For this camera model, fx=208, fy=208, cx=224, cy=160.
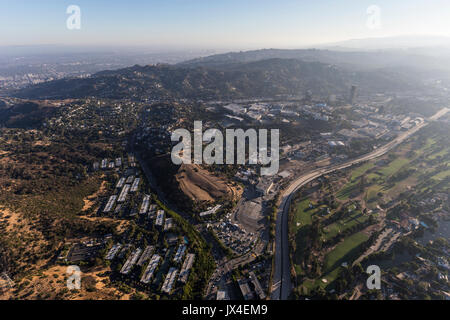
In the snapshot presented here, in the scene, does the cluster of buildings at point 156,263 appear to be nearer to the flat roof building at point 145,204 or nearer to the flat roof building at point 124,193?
the flat roof building at point 145,204

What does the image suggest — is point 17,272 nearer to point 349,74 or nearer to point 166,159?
point 166,159

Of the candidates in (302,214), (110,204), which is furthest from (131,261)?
(302,214)

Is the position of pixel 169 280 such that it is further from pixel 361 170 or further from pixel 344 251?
pixel 361 170

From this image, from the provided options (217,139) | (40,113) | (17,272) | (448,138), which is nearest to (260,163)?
(217,139)

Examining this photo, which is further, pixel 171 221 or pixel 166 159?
pixel 166 159

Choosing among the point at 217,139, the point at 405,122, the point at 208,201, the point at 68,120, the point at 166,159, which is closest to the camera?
the point at 208,201

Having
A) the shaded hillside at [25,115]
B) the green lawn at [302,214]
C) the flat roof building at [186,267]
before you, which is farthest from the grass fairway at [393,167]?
the shaded hillside at [25,115]

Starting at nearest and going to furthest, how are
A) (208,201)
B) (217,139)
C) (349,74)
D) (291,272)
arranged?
(291,272) < (208,201) < (217,139) < (349,74)
